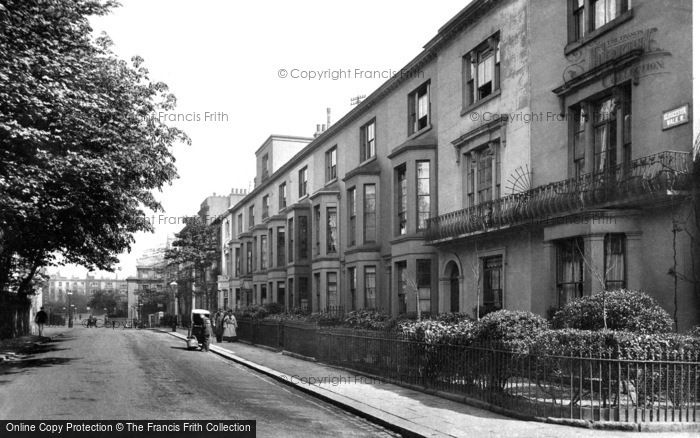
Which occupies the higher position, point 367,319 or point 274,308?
point 367,319

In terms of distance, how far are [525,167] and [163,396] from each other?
1079 cm

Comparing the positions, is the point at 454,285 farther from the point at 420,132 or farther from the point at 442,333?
the point at 442,333

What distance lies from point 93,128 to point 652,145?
43.8 ft

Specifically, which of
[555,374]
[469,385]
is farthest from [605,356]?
[469,385]

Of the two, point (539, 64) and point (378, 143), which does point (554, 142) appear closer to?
point (539, 64)

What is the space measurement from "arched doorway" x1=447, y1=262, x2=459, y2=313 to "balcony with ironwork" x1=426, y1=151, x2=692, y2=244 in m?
1.69

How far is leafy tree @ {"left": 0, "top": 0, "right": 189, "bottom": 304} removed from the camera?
1479 centimetres

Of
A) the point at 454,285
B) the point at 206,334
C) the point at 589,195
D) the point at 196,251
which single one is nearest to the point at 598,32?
the point at 589,195

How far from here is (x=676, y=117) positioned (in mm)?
12758

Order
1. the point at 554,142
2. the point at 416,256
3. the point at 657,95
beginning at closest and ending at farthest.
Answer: the point at 657,95 < the point at 554,142 < the point at 416,256

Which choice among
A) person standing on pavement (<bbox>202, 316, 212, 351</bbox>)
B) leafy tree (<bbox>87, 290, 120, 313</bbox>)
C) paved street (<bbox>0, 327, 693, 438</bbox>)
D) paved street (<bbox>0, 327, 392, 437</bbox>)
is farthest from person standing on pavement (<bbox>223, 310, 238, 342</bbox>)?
leafy tree (<bbox>87, 290, 120, 313</bbox>)

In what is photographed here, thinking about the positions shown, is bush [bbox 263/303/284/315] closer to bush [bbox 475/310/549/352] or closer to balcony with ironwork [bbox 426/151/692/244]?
balcony with ironwork [bbox 426/151/692/244]

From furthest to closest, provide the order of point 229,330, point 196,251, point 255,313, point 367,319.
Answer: point 196,251, point 255,313, point 229,330, point 367,319

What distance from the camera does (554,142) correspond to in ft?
54.9
